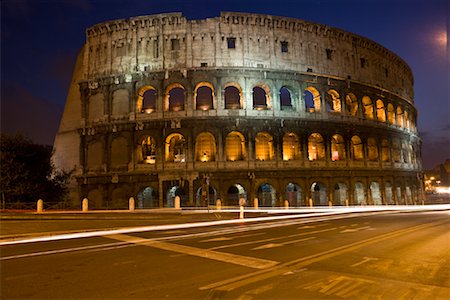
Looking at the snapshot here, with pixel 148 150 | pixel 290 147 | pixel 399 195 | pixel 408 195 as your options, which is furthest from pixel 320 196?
pixel 148 150

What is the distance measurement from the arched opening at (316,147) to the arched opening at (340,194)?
137 inches

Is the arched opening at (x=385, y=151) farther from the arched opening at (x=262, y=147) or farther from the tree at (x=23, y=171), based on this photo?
the tree at (x=23, y=171)

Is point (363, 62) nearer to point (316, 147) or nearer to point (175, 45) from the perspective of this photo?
point (316, 147)

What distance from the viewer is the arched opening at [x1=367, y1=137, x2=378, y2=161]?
117 ft

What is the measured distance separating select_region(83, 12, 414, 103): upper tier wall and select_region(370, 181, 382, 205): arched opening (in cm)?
1179

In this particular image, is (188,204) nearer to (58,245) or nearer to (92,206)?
(92,206)

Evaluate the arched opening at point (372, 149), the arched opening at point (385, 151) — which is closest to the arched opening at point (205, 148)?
the arched opening at point (372, 149)

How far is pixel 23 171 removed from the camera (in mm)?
26109

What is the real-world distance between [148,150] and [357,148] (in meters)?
21.8

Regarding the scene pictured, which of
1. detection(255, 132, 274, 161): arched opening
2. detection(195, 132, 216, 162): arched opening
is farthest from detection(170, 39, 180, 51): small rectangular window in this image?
detection(255, 132, 274, 161): arched opening

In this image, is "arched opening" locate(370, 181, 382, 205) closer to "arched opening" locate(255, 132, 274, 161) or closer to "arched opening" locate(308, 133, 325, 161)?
"arched opening" locate(308, 133, 325, 161)

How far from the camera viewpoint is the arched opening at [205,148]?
3052 cm

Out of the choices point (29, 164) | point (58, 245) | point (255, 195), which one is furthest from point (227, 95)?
point (58, 245)

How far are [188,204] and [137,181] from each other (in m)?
4.98
